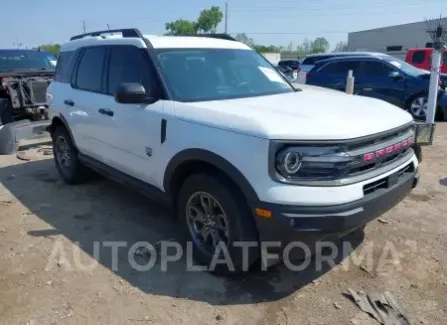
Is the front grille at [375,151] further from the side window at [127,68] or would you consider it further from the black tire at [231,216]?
the side window at [127,68]

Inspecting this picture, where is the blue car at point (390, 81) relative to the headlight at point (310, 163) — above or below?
above

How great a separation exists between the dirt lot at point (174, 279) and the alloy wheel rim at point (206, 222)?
28 cm

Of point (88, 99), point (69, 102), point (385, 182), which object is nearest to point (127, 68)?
point (88, 99)

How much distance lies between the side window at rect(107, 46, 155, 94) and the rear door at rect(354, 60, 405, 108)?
755 centimetres

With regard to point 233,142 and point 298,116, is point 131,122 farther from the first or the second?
point 298,116

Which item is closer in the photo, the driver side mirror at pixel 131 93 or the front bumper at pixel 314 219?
the front bumper at pixel 314 219

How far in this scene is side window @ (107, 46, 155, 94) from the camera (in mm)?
3752

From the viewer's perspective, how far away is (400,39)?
156 ft

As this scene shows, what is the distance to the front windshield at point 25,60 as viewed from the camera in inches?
352

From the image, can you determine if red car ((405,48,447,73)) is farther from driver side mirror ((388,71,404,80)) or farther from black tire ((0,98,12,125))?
black tire ((0,98,12,125))

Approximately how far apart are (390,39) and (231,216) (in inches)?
2048

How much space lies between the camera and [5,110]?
8078mm

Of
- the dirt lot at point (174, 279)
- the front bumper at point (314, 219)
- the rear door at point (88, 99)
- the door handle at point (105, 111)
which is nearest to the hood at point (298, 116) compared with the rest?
the front bumper at point (314, 219)

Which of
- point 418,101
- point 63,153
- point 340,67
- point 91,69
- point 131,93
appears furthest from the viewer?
point 340,67
